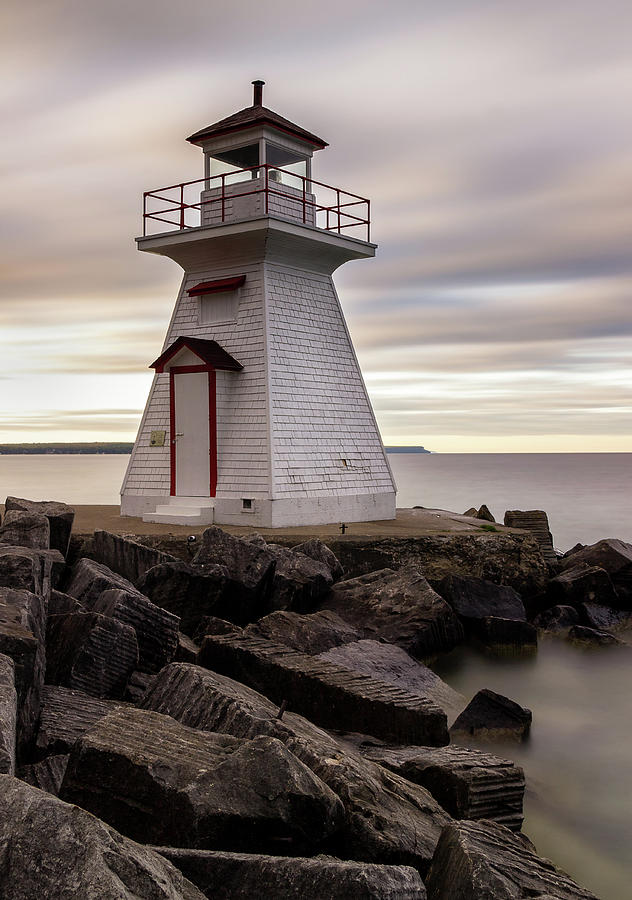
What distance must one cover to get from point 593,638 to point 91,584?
6.37 metres

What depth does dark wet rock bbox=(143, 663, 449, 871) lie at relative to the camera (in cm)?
339

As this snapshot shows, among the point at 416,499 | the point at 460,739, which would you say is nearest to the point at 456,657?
the point at 460,739

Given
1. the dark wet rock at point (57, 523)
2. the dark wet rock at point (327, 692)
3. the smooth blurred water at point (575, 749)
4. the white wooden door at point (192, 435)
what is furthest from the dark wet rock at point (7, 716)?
the white wooden door at point (192, 435)

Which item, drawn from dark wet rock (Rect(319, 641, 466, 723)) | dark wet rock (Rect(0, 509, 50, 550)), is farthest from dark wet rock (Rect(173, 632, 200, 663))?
dark wet rock (Rect(0, 509, 50, 550))

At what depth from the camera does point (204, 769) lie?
133 inches

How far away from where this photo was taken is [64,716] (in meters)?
4.35

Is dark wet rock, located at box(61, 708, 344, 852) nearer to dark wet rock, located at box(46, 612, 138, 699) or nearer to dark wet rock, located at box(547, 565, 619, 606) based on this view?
dark wet rock, located at box(46, 612, 138, 699)

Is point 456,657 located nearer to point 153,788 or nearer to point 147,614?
point 147,614

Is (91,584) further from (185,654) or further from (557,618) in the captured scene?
(557,618)

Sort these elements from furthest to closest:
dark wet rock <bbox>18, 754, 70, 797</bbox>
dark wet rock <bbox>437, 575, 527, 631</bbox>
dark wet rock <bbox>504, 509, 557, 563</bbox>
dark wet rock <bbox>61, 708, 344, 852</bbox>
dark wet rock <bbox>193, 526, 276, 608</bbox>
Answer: dark wet rock <bbox>504, 509, 557, 563</bbox>, dark wet rock <bbox>437, 575, 527, 631</bbox>, dark wet rock <bbox>193, 526, 276, 608</bbox>, dark wet rock <bbox>18, 754, 70, 797</bbox>, dark wet rock <bbox>61, 708, 344, 852</bbox>

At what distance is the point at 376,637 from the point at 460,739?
1.91 metres

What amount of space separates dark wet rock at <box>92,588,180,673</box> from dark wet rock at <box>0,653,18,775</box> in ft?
6.15

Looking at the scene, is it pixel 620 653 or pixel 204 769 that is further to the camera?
pixel 620 653

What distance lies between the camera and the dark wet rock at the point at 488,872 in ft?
9.61
